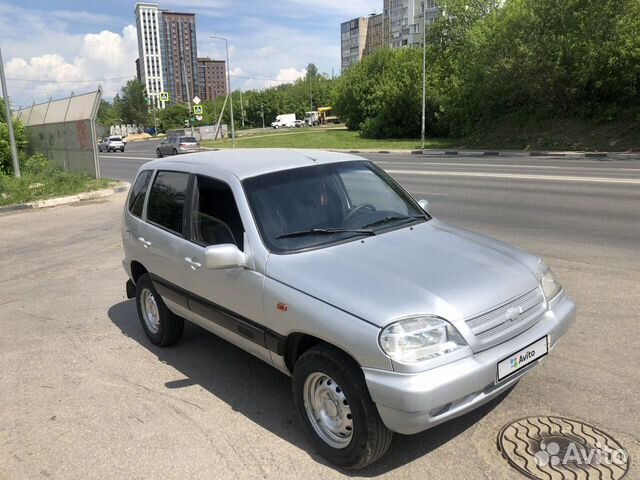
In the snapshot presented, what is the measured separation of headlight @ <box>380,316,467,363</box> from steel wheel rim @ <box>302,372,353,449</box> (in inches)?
16.9

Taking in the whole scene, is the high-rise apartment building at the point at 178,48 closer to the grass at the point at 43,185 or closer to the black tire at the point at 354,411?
the grass at the point at 43,185

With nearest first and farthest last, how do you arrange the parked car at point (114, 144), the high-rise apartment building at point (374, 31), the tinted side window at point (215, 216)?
1. the tinted side window at point (215, 216)
2. the parked car at point (114, 144)
3. the high-rise apartment building at point (374, 31)

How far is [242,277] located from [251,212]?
1.42ft

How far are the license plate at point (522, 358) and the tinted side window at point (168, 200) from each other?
2.55 meters

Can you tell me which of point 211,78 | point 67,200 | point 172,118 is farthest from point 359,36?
point 67,200

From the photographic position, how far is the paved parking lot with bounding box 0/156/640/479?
3109 mm

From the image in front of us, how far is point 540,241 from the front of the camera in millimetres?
8242

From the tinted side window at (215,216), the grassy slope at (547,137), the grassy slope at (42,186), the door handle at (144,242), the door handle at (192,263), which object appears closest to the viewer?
the tinted side window at (215,216)

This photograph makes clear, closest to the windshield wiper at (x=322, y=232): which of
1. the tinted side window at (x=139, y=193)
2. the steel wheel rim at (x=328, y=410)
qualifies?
the steel wheel rim at (x=328, y=410)

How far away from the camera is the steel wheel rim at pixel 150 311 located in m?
4.88

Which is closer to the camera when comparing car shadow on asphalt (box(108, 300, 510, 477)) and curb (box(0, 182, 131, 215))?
car shadow on asphalt (box(108, 300, 510, 477))

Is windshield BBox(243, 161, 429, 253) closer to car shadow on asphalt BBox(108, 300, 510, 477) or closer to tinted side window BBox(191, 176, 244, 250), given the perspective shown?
tinted side window BBox(191, 176, 244, 250)

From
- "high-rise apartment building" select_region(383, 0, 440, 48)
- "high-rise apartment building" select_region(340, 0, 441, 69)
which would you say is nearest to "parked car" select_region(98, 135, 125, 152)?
"high-rise apartment building" select_region(340, 0, 441, 69)

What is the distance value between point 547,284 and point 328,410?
158 centimetres
